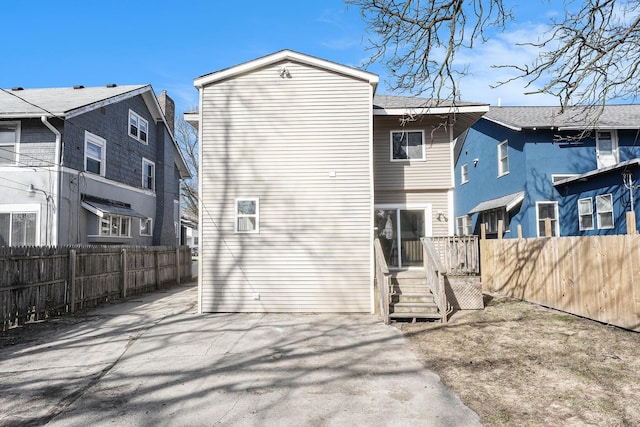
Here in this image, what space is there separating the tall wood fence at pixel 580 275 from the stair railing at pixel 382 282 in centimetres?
351

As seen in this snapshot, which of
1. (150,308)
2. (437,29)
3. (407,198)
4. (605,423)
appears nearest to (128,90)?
(150,308)

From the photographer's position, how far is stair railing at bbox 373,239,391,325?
318 inches

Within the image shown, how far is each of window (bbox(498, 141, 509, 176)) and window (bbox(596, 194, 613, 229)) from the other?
3.90m

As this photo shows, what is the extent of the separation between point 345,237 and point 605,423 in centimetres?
637

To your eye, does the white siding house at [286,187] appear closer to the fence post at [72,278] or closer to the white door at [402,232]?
the white door at [402,232]

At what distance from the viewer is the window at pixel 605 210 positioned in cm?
1247

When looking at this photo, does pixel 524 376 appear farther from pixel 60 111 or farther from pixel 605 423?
pixel 60 111

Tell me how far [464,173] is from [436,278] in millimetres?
14378

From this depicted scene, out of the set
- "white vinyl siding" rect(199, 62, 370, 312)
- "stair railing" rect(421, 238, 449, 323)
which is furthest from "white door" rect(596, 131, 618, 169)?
"white vinyl siding" rect(199, 62, 370, 312)

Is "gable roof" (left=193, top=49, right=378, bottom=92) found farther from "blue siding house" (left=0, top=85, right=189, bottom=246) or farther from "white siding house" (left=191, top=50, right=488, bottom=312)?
"blue siding house" (left=0, top=85, right=189, bottom=246)

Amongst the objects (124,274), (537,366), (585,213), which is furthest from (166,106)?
(537,366)

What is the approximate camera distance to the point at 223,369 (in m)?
5.43

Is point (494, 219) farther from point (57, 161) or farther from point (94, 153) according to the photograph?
point (57, 161)

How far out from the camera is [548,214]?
1462 centimetres
